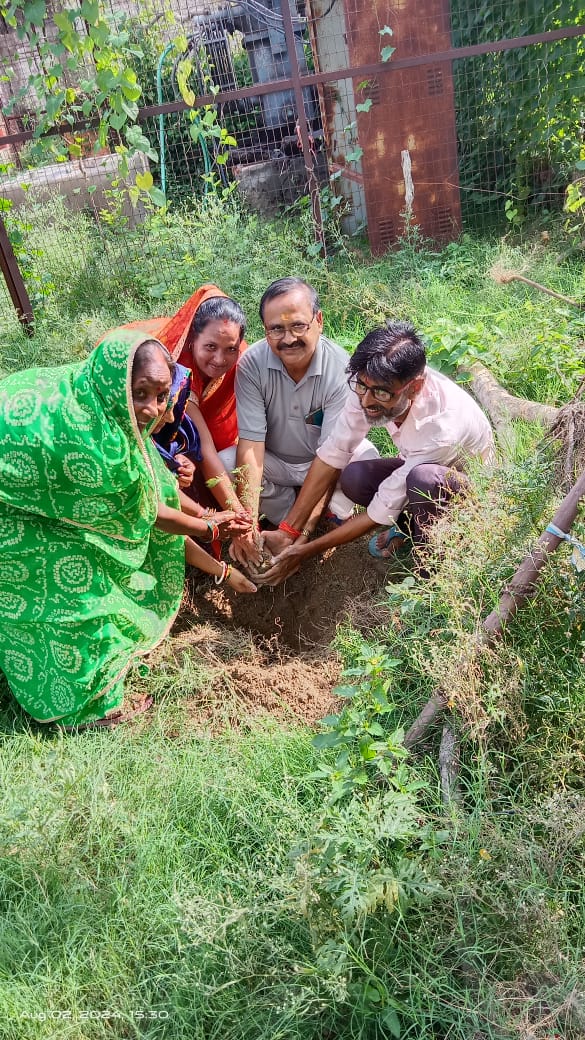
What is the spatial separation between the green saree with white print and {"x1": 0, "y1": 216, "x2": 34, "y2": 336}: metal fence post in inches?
147

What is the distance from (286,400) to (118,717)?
1.61m

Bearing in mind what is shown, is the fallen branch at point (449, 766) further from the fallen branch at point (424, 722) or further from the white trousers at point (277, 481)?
the white trousers at point (277, 481)


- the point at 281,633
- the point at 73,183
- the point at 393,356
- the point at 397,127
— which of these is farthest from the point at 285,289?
the point at 73,183

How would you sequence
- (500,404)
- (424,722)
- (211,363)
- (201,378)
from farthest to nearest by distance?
(500,404) → (201,378) → (211,363) → (424,722)

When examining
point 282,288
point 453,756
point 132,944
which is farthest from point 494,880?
point 282,288

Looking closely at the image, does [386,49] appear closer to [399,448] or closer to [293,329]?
[293,329]

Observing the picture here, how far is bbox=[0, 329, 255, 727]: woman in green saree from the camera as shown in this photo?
241 centimetres

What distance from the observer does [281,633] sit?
11.2 feet

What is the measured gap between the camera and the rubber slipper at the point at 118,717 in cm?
273

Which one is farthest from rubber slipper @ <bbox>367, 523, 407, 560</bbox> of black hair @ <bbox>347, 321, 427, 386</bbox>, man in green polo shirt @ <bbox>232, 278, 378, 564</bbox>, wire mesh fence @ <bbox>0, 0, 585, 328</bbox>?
wire mesh fence @ <bbox>0, 0, 585, 328</bbox>

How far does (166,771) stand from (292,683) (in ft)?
2.17

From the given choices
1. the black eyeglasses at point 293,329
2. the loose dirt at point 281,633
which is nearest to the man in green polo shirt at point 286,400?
the black eyeglasses at point 293,329

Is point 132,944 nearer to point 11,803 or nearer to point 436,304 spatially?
point 11,803

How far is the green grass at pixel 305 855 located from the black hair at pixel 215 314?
1.30 m
